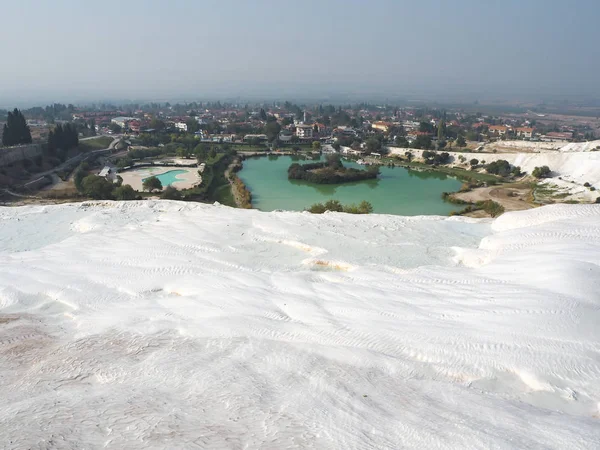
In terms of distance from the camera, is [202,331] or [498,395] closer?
[498,395]

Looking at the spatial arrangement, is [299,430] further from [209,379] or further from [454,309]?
[454,309]

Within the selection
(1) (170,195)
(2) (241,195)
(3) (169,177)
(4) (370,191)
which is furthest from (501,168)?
(3) (169,177)

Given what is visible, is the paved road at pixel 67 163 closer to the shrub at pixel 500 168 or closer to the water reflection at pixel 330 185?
the water reflection at pixel 330 185

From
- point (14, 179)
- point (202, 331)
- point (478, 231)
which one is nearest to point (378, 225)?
point (478, 231)

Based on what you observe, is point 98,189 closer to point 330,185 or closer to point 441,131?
point 330,185

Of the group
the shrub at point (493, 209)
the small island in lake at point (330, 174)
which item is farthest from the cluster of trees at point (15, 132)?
the shrub at point (493, 209)

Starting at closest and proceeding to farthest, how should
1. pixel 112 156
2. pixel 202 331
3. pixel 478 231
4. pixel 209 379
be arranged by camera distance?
pixel 209 379 → pixel 202 331 → pixel 478 231 → pixel 112 156

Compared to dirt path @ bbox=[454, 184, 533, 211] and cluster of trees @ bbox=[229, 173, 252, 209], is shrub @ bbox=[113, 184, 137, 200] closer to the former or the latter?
cluster of trees @ bbox=[229, 173, 252, 209]
